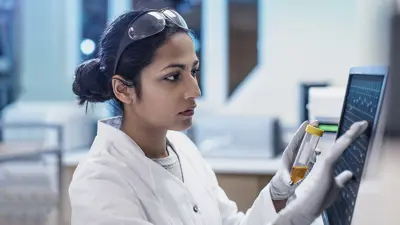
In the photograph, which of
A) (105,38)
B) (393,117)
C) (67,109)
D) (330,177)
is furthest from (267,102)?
(393,117)

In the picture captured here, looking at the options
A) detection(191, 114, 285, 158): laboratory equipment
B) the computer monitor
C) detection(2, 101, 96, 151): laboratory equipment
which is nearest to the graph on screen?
the computer monitor

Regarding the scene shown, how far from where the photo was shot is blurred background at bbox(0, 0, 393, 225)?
3189 millimetres

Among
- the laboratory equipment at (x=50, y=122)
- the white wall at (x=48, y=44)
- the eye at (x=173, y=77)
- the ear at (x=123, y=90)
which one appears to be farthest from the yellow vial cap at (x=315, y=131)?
the white wall at (x=48, y=44)

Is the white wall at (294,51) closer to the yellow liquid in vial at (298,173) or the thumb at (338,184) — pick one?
the yellow liquid in vial at (298,173)

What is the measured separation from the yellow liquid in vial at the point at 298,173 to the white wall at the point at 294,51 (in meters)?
2.12

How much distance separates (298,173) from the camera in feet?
3.89

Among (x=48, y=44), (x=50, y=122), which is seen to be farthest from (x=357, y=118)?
(x=48, y=44)

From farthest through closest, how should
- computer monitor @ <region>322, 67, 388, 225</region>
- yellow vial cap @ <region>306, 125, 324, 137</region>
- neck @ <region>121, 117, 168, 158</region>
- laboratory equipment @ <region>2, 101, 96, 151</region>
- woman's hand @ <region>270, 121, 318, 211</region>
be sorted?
laboratory equipment @ <region>2, 101, 96, 151</region> < neck @ <region>121, 117, 168, 158</region> < woman's hand @ <region>270, 121, 318, 211</region> < yellow vial cap @ <region>306, 125, 324, 137</region> < computer monitor @ <region>322, 67, 388, 225</region>

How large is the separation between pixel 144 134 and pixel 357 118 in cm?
59

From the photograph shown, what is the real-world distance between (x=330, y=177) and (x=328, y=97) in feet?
2.27

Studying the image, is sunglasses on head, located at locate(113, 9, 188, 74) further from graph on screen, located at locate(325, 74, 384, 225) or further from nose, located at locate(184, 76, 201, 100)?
graph on screen, located at locate(325, 74, 384, 225)

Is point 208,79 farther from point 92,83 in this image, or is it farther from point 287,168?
point 287,168

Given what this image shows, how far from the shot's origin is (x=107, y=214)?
112 cm

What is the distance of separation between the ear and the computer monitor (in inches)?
20.1
